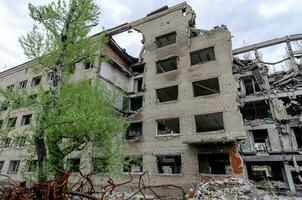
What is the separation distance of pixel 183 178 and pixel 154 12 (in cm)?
1701

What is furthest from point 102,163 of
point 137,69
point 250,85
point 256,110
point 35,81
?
point 35,81

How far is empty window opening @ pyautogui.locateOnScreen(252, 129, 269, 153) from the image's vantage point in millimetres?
19375

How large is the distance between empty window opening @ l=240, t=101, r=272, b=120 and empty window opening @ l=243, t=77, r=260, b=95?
1478mm

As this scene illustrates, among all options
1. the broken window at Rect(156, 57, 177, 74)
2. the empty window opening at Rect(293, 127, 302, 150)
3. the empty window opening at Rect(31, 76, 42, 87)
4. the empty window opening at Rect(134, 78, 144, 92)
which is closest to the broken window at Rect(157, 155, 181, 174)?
the broken window at Rect(156, 57, 177, 74)

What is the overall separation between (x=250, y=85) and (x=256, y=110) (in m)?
2.79

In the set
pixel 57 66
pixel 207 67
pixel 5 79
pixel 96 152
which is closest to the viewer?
pixel 57 66

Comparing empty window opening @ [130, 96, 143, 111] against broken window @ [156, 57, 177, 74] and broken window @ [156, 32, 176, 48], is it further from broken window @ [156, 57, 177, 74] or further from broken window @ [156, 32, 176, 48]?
broken window @ [156, 32, 176, 48]

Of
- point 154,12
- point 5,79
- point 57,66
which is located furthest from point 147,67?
point 5,79

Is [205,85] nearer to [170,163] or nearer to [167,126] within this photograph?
[167,126]

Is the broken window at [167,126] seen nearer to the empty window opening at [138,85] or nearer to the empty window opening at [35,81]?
the empty window opening at [138,85]

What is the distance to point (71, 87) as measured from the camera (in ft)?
35.6

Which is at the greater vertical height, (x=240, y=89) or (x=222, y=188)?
(x=240, y=89)

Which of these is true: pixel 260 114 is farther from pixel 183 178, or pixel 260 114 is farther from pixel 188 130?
pixel 183 178

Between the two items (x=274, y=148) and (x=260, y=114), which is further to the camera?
(x=260, y=114)
